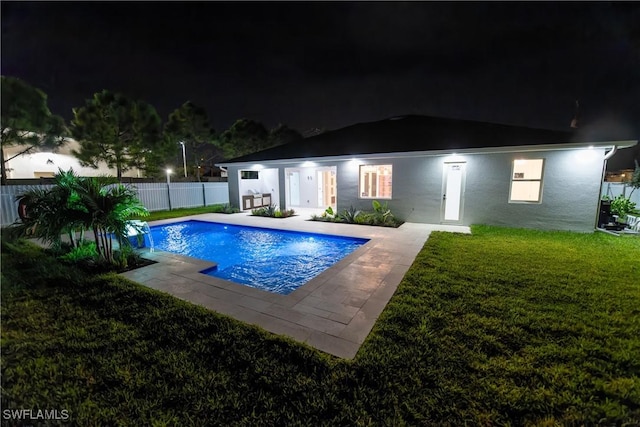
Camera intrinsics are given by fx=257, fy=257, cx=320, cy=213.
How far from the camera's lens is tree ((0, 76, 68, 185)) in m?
9.34

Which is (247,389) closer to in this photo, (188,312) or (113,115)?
(188,312)

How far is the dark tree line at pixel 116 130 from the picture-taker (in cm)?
1017

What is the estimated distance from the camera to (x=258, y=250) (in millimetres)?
7035

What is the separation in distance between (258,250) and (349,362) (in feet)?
16.9

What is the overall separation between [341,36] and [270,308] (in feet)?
30.4

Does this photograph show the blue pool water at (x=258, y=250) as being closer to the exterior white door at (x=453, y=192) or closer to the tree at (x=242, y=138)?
the exterior white door at (x=453, y=192)

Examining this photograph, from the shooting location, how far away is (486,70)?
10031mm

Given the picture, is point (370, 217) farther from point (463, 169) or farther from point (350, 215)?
point (463, 169)

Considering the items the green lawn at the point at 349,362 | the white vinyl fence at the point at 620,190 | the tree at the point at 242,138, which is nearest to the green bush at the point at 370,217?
the green lawn at the point at 349,362

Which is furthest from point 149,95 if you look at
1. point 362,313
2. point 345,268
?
point 362,313

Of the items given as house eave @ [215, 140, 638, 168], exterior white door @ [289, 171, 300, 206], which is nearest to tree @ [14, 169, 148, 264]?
house eave @ [215, 140, 638, 168]

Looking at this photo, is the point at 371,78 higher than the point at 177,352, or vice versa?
the point at 371,78

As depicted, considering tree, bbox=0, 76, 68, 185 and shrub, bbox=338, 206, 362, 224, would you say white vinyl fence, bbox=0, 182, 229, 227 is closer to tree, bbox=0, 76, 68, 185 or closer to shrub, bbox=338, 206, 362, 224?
tree, bbox=0, 76, 68, 185

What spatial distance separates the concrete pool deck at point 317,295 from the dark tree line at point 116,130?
685 centimetres
